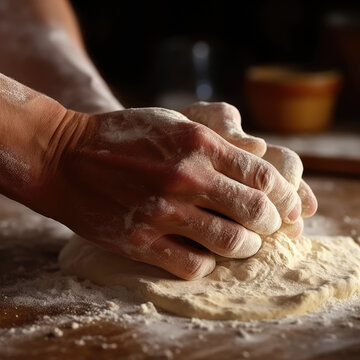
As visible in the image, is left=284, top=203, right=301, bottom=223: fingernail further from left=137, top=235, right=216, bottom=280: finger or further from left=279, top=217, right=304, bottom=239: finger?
left=137, top=235, right=216, bottom=280: finger

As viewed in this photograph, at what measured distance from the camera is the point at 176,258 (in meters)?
1.00

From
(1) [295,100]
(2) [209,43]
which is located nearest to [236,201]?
(1) [295,100]

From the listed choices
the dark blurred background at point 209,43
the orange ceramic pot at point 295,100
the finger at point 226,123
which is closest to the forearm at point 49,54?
the finger at point 226,123

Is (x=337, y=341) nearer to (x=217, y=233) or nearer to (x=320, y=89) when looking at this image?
(x=217, y=233)

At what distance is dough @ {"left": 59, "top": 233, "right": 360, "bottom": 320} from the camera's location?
3.10 ft

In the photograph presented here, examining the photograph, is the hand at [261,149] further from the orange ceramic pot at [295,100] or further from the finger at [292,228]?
the orange ceramic pot at [295,100]

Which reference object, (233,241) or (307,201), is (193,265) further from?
(307,201)

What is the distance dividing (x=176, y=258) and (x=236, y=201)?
0.41ft

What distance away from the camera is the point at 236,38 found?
10.00 ft

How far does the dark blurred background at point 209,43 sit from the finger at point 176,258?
160 centimetres

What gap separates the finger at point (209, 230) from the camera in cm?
98

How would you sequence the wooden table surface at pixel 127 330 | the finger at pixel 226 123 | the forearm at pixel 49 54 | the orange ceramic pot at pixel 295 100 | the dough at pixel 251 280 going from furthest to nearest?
the orange ceramic pot at pixel 295 100 → the forearm at pixel 49 54 → the finger at pixel 226 123 → the dough at pixel 251 280 → the wooden table surface at pixel 127 330

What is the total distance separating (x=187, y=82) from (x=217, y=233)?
1.86 m

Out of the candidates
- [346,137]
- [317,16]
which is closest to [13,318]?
[346,137]
